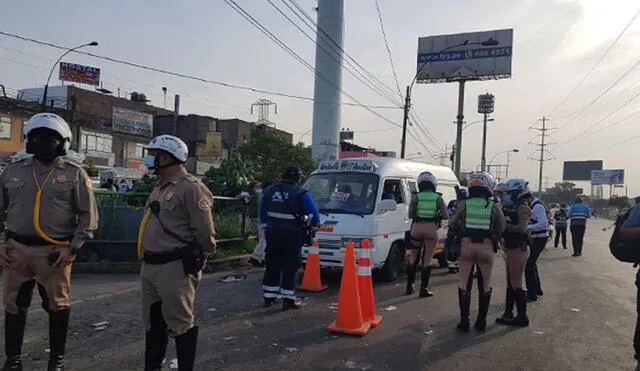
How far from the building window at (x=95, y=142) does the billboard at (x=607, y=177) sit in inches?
3374

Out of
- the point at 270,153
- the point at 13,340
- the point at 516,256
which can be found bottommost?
the point at 13,340

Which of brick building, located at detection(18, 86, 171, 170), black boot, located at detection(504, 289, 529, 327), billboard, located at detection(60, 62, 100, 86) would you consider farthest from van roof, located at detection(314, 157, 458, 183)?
billboard, located at detection(60, 62, 100, 86)

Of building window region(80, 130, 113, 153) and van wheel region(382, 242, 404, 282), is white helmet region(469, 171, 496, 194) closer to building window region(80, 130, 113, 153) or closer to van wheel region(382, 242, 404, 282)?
van wheel region(382, 242, 404, 282)

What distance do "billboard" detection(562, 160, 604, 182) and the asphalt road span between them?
10041 centimetres

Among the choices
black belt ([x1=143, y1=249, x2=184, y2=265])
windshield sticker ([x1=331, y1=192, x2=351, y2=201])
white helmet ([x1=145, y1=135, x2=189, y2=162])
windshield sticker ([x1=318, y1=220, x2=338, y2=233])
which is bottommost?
windshield sticker ([x1=318, y1=220, x2=338, y2=233])

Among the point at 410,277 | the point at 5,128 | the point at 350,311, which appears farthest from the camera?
the point at 5,128

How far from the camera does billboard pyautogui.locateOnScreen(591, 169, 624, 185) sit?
308 feet

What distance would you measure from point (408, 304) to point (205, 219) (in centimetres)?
450

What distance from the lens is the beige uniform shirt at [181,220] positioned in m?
3.77

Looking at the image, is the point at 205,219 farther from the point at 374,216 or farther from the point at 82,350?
the point at 374,216

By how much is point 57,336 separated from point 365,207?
213 inches

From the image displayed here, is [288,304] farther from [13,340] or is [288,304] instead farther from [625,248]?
[625,248]

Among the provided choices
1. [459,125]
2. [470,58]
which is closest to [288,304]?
[459,125]

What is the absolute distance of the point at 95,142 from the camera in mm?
45031
